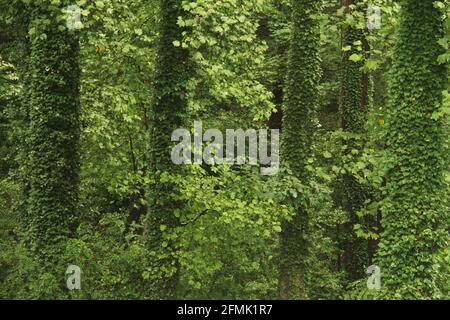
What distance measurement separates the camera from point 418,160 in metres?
A: 10.8

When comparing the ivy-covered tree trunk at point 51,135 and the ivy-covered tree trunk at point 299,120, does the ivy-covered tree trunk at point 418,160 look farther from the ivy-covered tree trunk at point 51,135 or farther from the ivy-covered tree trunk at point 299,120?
the ivy-covered tree trunk at point 51,135

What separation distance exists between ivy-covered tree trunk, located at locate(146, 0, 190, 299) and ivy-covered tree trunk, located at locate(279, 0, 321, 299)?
12.3ft

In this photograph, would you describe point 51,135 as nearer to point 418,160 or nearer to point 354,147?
point 418,160

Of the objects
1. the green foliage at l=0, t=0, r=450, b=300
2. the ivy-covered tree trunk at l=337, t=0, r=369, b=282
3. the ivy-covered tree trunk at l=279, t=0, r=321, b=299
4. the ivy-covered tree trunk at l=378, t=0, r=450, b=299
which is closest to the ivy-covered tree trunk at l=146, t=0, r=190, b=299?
the green foliage at l=0, t=0, r=450, b=300

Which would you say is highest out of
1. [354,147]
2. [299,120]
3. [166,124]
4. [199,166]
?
[299,120]

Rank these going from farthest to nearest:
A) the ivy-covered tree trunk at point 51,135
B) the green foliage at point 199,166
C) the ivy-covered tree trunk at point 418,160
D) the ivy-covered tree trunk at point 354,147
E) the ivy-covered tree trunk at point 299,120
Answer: the ivy-covered tree trunk at point 354,147, the ivy-covered tree trunk at point 299,120, the ivy-covered tree trunk at point 51,135, the green foliage at point 199,166, the ivy-covered tree trunk at point 418,160

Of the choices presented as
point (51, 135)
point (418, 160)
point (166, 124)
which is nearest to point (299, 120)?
point (166, 124)

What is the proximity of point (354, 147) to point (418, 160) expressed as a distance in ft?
26.7

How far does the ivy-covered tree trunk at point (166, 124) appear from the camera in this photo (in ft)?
41.8

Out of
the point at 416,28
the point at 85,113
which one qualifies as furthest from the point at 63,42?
the point at 416,28

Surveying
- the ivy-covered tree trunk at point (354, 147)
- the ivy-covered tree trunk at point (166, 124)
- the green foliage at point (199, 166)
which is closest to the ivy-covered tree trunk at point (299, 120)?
the green foliage at point (199, 166)

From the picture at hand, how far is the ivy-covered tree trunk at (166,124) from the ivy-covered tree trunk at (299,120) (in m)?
3.75

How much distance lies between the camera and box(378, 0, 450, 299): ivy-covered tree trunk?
10684mm

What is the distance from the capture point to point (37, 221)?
39.0 ft
